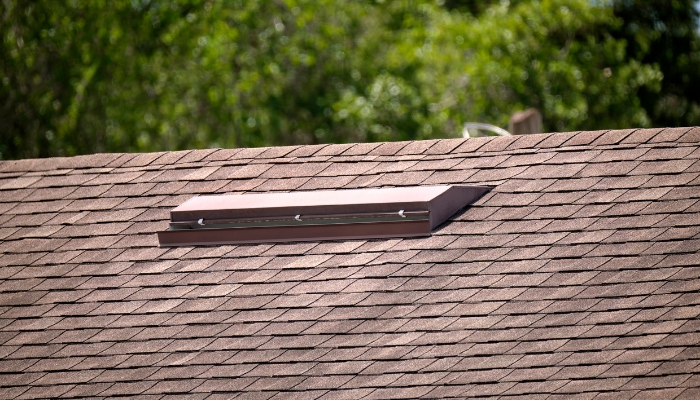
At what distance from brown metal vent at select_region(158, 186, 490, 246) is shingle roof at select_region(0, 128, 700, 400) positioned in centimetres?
9

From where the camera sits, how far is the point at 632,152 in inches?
244

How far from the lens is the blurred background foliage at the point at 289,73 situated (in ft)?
66.6

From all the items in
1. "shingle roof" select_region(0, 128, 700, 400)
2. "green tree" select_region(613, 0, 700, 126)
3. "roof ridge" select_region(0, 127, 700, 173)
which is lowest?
"green tree" select_region(613, 0, 700, 126)

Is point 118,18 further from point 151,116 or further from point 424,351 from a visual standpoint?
point 424,351

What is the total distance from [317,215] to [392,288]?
31.3 inches

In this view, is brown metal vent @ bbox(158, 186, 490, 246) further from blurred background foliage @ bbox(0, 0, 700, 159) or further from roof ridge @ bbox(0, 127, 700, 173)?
blurred background foliage @ bbox(0, 0, 700, 159)

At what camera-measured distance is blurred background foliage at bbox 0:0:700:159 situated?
20.3m

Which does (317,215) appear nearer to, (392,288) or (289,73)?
(392,288)

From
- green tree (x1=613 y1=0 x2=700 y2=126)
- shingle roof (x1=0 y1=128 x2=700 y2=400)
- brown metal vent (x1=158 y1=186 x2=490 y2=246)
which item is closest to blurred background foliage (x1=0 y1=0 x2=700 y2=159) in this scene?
green tree (x1=613 y1=0 x2=700 y2=126)

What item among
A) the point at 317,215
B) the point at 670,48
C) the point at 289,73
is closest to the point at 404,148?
the point at 317,215

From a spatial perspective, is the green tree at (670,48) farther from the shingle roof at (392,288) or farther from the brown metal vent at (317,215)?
the brown metal vent at (317,215)

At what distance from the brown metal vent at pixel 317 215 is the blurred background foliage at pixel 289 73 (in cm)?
1399

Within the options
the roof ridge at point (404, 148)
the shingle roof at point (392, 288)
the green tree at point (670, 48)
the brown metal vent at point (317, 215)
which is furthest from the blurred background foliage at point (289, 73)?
the brown metal vent at point (317, 215)

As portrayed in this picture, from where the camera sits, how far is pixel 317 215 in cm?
606
